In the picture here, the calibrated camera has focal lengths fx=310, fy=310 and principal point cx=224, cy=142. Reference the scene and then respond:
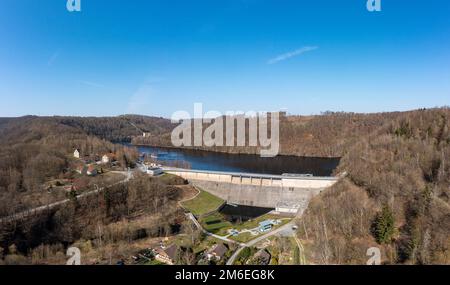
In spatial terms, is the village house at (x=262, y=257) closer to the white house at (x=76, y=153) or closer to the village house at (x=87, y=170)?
the village house at (x=87, y=170)

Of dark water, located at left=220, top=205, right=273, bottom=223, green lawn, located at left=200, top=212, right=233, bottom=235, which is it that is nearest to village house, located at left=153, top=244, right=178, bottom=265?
green lawn, located at left=200, top=212, right=233, bottom=235

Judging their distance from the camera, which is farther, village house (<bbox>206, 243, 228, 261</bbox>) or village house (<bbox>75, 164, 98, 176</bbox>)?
village house (<bbox>75, 164, 98, 176</bbox>)

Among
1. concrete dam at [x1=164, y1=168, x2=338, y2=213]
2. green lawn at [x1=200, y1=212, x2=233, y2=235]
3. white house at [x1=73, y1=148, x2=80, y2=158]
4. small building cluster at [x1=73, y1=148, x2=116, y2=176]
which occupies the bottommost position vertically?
green lawn at [x1=200, y1=212, x2=233, y2=235]

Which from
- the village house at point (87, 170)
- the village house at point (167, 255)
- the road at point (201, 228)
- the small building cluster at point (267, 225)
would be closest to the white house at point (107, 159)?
the village house at point (87, 170)

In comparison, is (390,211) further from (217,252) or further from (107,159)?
(107,159)

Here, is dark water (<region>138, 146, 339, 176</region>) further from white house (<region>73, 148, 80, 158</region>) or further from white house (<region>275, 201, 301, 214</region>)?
white house (<region>275, 201, 301, 214</region>)
